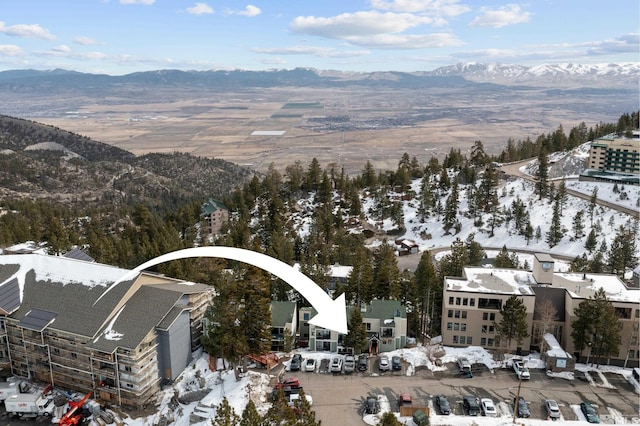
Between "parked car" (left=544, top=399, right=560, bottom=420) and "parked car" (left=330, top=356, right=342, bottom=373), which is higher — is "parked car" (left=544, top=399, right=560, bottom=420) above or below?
above

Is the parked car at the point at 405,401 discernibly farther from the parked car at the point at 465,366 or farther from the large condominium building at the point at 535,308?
the large condominium building at the point at 535,308

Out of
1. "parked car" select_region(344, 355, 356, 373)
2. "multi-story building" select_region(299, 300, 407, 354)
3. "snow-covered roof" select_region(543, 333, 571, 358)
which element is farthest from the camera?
"multi-story building" select_region(299, 300, 407, 354)

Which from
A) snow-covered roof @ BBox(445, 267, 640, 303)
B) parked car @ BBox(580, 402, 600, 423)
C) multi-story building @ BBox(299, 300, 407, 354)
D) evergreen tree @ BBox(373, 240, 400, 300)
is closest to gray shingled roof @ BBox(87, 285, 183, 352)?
multi-story building @ BBox(299, 300, 407, 354)

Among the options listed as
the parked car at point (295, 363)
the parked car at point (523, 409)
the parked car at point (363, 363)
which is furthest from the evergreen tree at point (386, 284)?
the parked car at point (523, 409)

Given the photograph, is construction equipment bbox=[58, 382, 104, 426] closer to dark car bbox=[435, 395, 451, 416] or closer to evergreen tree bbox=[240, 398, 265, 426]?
evergreen tree bbox=[240, 398, 265, 426]

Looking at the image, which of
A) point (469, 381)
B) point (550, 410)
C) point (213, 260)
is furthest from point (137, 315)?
point (550, 410)

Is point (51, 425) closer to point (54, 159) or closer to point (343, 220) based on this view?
point (343, 220)
